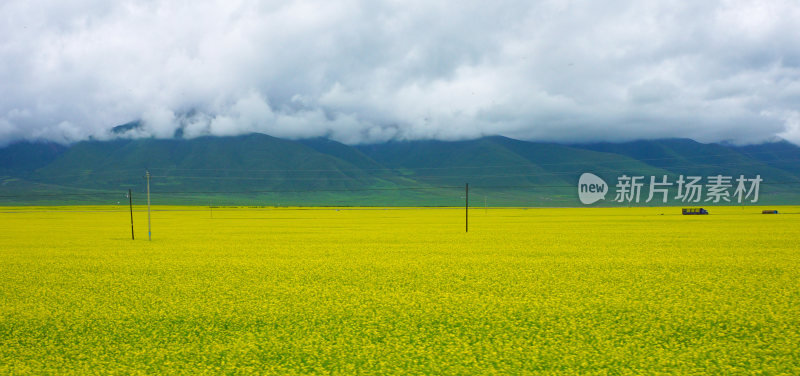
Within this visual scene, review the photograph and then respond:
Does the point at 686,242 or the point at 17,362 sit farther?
the point at 686,242

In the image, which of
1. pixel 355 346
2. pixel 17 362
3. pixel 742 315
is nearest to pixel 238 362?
pixel 355 346

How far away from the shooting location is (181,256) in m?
28.4

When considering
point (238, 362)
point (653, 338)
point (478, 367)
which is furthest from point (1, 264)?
point (653, 338)

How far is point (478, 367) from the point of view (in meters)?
9.36

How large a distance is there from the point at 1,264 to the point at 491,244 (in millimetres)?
26121

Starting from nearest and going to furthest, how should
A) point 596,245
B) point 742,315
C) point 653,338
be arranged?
point 653,338, point 742,315, point 596,245

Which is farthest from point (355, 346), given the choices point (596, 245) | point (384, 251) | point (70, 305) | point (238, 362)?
point (596, 245)

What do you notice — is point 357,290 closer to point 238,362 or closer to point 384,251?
point 238,362

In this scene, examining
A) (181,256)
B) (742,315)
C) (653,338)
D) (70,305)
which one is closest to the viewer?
(653,338)

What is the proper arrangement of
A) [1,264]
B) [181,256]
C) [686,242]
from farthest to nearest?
[686,242] < [181,256] < [1,264]

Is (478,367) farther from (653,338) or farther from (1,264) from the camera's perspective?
(1,264)

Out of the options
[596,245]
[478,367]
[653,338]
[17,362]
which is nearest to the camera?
[478,367]

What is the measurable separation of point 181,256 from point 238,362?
20.4 metres

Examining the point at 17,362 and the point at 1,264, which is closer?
the point at 17,362
